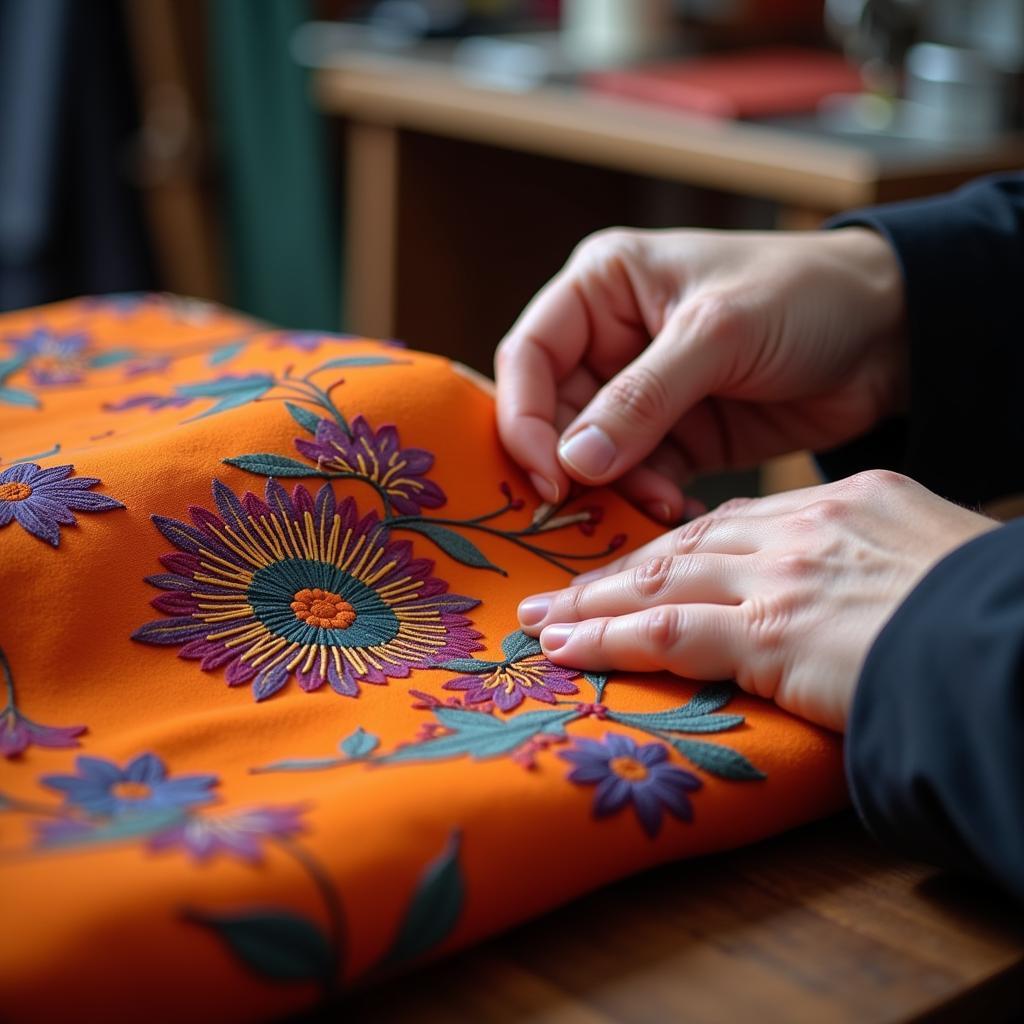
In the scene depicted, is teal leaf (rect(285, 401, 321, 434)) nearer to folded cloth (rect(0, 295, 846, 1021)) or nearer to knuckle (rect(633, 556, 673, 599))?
folded cloth (rect(0, 295, 846, 1021))

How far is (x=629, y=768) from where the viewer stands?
373mm

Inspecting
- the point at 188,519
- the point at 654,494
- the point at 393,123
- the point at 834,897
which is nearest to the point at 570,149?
the point at 393,123

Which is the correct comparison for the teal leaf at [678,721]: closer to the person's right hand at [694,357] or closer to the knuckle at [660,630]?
the knuckle at [660,630]

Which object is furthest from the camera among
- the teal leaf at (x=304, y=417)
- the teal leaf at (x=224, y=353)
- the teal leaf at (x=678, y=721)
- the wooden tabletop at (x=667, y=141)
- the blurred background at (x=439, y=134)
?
the blurred background at (x=439, y=134)


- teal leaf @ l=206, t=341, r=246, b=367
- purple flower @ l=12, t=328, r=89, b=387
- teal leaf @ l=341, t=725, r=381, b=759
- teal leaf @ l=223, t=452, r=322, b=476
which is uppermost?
teal leaf @ l=223, t=452, r=322, b=476

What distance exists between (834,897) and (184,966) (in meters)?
0.19

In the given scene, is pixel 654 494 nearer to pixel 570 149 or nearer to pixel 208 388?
pixel 208 388

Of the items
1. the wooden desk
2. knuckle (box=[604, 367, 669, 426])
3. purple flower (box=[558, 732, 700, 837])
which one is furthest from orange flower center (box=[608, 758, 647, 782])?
the wooden desk

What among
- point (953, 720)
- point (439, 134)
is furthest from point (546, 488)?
point (439, 134)

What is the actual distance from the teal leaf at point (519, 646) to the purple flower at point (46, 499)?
15 cm

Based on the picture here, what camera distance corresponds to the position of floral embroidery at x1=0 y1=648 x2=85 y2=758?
36cm

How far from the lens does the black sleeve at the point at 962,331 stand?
2.01 ft

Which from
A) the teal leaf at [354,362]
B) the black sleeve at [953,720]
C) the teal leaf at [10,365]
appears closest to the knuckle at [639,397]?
the teal leaf at [354,362]

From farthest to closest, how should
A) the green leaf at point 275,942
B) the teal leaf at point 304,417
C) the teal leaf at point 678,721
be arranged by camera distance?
the teal leaf at point 304,417
the teal leaf at point 678,721
the green leaf at point 275,942
